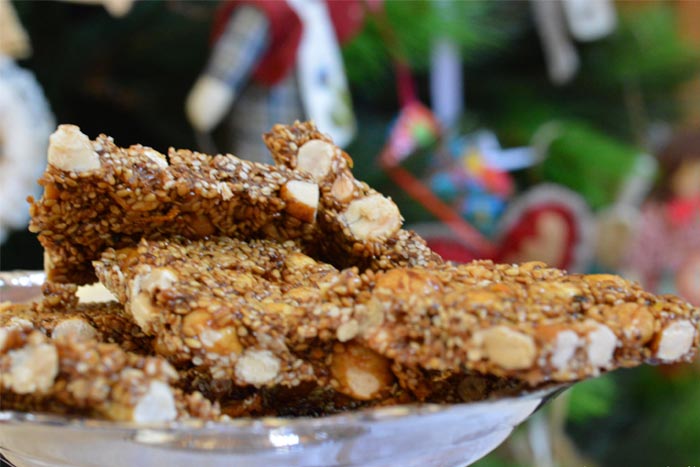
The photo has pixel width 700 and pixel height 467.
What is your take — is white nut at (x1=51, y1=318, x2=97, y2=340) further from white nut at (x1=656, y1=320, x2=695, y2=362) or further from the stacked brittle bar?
white nut at (x1=656, y1=320, x2=695, y2=362)

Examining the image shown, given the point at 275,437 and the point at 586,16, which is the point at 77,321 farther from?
the point at 586,16

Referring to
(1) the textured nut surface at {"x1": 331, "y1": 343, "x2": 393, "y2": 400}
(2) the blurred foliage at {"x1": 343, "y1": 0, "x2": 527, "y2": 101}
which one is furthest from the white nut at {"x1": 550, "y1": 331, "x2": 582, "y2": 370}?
(2) the blurred foliage at {"x1": 343, "y1": 0, "x2": 527, "y2": 101}

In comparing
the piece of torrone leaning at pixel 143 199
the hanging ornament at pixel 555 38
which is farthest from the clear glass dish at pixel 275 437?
the hanging ornament at pixel 555 38

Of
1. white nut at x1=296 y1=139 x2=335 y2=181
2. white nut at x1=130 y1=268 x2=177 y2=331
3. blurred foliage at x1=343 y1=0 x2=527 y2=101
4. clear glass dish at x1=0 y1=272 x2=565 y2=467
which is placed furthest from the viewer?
blurred foliage at x1=343 y1=0 x2=527 y2=101

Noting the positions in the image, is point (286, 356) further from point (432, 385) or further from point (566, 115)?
point (566, 115)

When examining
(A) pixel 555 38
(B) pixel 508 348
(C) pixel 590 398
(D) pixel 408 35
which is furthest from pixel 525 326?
(A) pixel 555 38

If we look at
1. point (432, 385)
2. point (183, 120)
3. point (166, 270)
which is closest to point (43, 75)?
point (183, 120)

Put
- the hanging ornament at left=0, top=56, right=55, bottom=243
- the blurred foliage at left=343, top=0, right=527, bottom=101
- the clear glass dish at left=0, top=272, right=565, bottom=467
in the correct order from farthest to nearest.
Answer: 1. the blurred foliage at left=343, top=0, right=527, bottom=101
2. the hanging ornament at left=0, top=56, right=55, bottom=243
3. the clear glass dish at left=0, top=272, right=565, bottom=467
